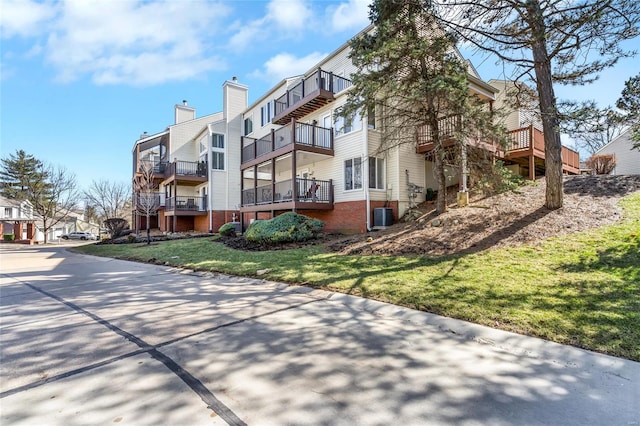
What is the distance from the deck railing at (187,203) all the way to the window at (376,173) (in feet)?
52.5

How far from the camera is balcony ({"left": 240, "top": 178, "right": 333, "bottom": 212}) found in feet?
50.0

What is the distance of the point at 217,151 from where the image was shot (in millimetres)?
25547

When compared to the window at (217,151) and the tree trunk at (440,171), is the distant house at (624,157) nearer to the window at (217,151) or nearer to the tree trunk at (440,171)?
the tree trunk at (440,171)

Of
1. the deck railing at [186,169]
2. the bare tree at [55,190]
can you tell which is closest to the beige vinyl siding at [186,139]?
the deck railing at [186,169]

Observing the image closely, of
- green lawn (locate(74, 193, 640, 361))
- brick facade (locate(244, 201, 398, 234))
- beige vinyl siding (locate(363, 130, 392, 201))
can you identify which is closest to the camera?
green lawn (locate(74, 193, 640, 361))

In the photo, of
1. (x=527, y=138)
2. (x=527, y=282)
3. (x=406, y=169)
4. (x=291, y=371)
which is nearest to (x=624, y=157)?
(x=527, y=138)

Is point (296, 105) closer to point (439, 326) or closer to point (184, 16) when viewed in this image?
point (184, 16)

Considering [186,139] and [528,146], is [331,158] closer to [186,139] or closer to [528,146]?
[528,146]

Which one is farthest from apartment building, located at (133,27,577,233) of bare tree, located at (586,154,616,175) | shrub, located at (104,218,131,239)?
shrub, located at (104,218,131,239)

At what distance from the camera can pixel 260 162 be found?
721 inches

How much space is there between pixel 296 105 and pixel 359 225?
25.3 ft

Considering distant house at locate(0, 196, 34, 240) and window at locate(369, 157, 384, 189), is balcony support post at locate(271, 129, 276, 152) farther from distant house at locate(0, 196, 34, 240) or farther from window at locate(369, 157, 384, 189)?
distant house at locate(0, 196, 34, 240)

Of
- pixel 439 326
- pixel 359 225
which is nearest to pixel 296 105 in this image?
pixel 359 225

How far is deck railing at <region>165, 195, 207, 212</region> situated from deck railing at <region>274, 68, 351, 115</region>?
10.9 meters
